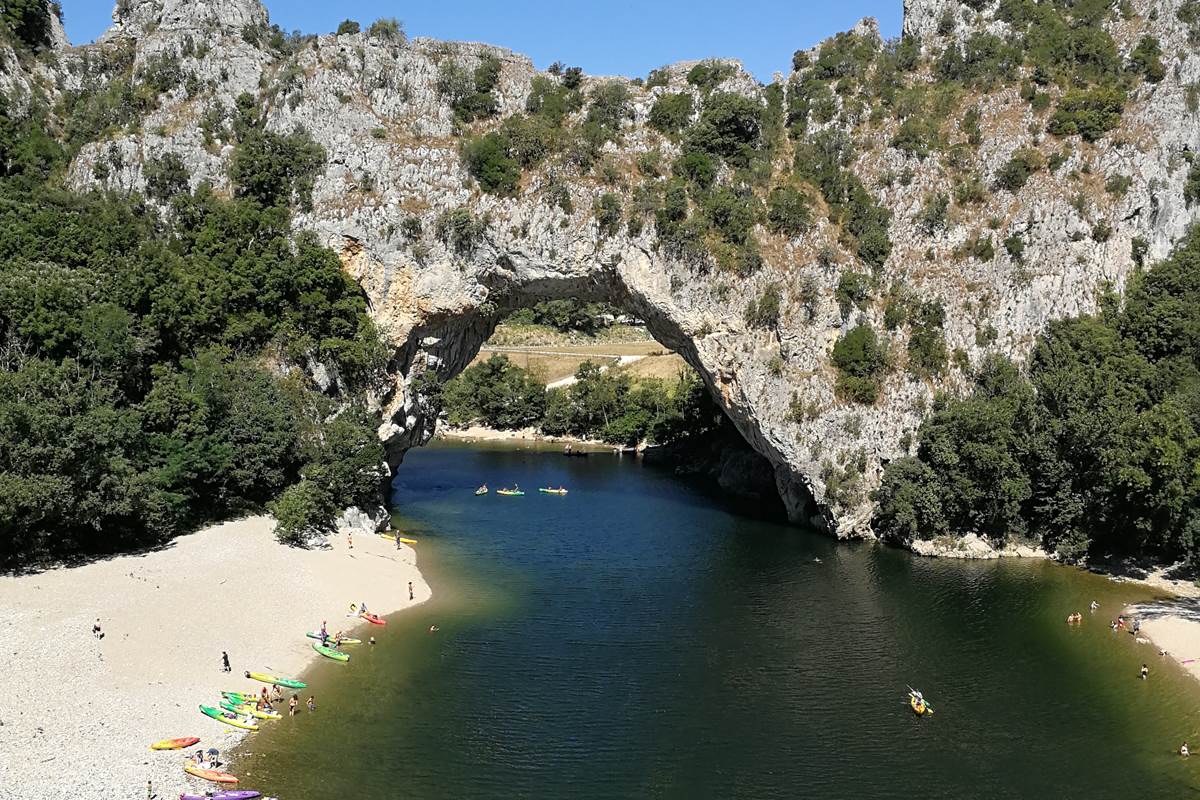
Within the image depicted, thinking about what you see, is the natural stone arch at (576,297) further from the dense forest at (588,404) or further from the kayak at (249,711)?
the kayak at (249,711)

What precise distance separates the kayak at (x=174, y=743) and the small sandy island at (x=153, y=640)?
0.90 feet

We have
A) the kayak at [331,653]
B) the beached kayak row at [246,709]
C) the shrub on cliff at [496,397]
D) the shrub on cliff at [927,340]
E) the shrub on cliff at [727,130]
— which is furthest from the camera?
the shrub on cliff at [496,397]

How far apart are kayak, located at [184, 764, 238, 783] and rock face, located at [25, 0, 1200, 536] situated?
36935mm

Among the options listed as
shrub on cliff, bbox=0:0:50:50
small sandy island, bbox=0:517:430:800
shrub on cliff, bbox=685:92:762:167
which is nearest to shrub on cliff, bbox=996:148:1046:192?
shrub on cliff, bbox=685:92:762:167

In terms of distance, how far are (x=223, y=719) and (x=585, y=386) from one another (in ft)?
253

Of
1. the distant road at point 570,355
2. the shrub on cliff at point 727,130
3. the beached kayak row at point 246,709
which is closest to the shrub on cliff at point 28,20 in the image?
the shrub on cliff at point 727,130

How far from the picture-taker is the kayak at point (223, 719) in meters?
31.8

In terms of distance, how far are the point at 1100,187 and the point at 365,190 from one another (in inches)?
2092

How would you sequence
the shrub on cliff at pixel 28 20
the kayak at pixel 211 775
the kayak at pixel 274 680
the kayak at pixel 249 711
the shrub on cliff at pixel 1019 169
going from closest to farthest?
the kayak at pixel 211 775
the kayak at pixel 249 711
the kayak at pixel 274 680
the shrub on cliff at pixel 1019 169
the shrub on cliff at pixel 28 20

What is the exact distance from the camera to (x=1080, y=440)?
52.2 metres

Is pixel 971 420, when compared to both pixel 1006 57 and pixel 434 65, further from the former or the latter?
pixel 434 65

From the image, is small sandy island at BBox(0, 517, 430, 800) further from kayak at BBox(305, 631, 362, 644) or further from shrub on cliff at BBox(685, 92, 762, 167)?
shrub on cliff at BBox(685, 92, 762, 167)

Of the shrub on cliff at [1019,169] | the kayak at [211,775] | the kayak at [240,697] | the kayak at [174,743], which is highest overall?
the shrub on cliff at [1019,169]

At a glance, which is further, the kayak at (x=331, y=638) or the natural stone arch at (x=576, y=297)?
the natural stone arch at (x=576, y=297)
